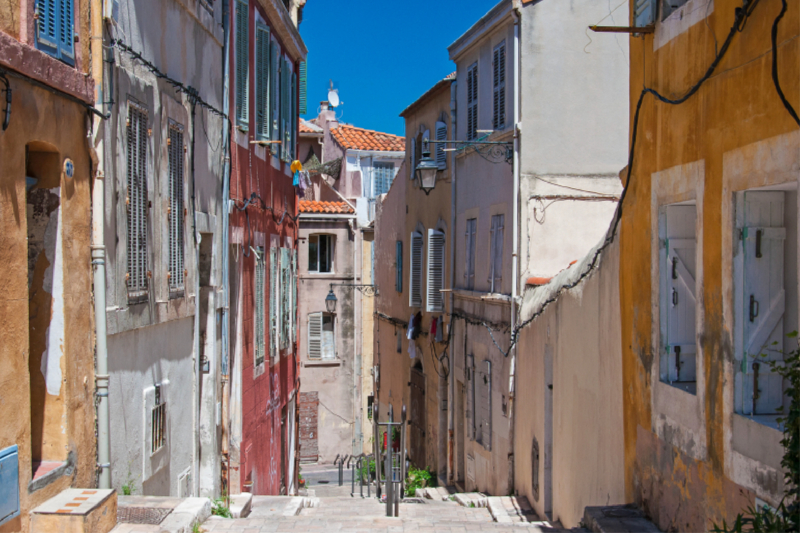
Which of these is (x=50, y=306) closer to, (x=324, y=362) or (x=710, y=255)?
(x=710, y=255)

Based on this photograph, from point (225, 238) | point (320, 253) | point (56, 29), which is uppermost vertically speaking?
point (56, 29)

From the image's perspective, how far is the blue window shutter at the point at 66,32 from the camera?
225 inches

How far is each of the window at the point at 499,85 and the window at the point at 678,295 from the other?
7.97 m

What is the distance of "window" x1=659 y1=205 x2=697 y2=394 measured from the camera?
677 cm

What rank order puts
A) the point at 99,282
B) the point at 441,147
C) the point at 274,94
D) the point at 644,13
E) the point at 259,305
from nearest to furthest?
Answer: 1. the point at 99,282
2. the point at 644,13
3. the point at 259,305
4. the point at 274,94
5. the point at 441,147

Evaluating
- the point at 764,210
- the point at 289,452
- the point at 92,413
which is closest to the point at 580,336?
the point at 764,210

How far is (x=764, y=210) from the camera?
5.48 metres

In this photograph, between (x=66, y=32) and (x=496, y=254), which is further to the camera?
(x=496, y=254)

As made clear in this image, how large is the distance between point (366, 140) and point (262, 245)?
20.2 meters

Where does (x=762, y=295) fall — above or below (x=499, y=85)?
below

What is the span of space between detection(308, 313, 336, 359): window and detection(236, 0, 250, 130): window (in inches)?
659

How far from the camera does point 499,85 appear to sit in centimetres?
1488

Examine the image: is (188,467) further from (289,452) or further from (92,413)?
(289,452)

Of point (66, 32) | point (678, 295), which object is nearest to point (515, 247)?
point (678, 295)
